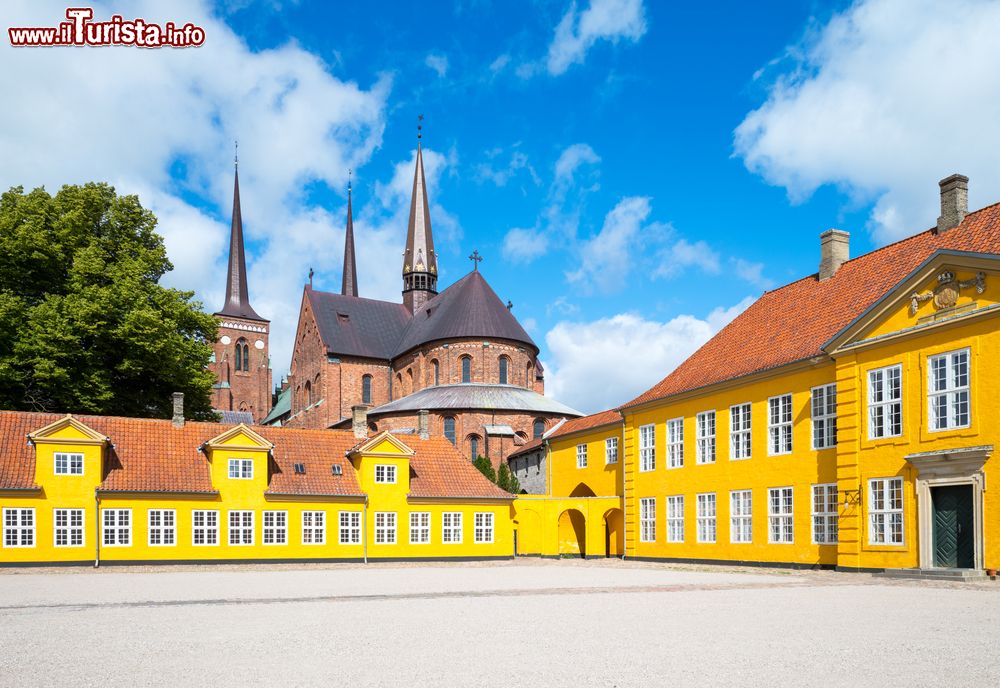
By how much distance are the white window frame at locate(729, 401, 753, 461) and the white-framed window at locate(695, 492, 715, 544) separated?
2008 mm

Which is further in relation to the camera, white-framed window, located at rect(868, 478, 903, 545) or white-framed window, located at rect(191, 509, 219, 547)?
white-framed window, located at rect(191, 509, 219, 547)

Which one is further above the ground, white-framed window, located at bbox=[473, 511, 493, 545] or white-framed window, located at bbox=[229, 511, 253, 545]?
white-framed window, located at bbox=[229, 511, 253, 545]

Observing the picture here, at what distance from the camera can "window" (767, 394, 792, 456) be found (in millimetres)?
29266

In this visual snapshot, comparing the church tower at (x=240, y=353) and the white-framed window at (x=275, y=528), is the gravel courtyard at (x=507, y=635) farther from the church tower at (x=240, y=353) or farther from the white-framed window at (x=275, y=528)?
the church tower at (x=240, y=353)

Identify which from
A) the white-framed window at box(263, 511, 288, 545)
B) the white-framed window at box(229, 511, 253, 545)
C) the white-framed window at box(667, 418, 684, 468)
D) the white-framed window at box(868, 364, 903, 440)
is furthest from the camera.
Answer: the white-framed window at box(263, 511, 288, 545)

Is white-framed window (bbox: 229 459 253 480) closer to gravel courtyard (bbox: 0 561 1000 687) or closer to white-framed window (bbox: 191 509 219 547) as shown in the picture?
white-framed window (bbox: 191 509 219 547)

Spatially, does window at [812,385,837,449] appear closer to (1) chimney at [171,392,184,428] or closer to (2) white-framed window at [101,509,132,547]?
(1) chimney at [171,392,184,428]

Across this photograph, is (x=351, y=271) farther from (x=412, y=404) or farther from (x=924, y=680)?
(x=924, y=680)

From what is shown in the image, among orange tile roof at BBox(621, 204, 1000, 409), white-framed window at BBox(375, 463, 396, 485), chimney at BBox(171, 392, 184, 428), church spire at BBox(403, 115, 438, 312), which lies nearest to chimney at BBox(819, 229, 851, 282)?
orange tile roof at BBox(621, 204, 1000, 409)

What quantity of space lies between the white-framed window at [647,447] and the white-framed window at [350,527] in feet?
39.2

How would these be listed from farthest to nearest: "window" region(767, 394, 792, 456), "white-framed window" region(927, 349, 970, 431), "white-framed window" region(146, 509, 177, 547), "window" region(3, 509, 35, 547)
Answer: "white-framed window" region(146, 509, 177, 547)
"window" region(3, 509, 35, 547)
"window" region(767, 394, 792, 456)
"white-framed window" region(927, 349, 970, 431)

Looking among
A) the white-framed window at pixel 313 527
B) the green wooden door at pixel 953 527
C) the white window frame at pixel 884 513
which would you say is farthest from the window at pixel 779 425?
the white-framed window at pixel 313 527

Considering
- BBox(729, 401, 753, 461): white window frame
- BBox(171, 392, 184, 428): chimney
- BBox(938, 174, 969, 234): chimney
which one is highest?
BBox(938, 174, 969, 234): chimney

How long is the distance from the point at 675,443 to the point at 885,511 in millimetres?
11151
